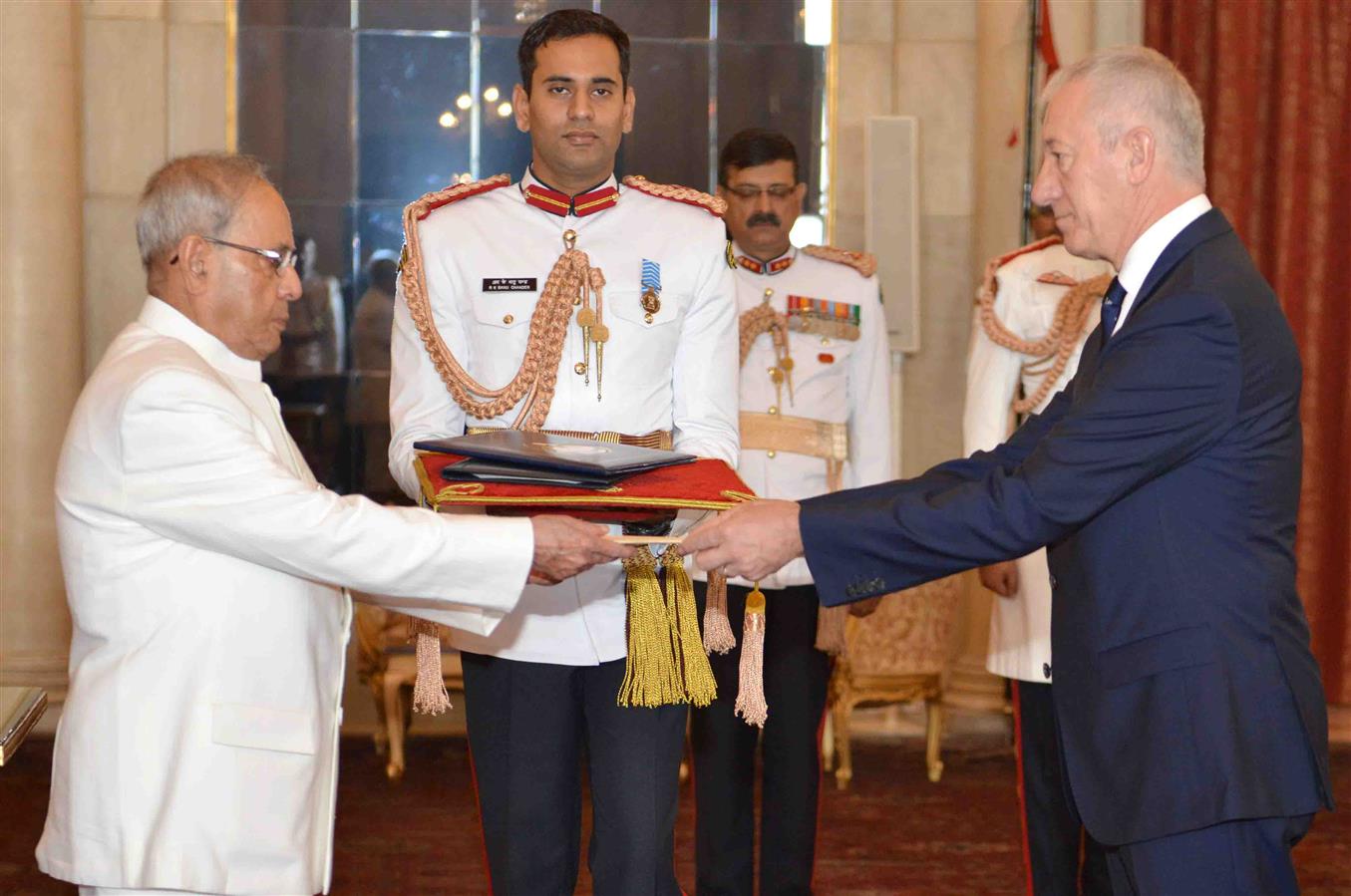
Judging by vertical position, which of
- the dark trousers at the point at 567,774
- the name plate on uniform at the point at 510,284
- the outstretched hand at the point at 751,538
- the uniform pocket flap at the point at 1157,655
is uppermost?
the name plate on uniform at the point at 510,284

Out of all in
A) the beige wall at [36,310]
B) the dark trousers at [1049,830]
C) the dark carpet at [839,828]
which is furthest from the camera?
the beige wall at [36,310]

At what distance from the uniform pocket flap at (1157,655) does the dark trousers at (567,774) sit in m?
0.78

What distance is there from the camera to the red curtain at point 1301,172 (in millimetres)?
5605

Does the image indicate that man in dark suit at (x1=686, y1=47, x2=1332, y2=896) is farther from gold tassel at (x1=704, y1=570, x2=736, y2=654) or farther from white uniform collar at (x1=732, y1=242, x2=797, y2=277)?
white uniform collar at (x1=732, y1=242, x2=797, y2=277)

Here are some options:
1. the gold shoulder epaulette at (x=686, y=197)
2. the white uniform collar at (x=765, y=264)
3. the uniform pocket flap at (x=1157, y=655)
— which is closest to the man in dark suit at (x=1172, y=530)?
the uniform pocket flap at (x=1157, y=655)

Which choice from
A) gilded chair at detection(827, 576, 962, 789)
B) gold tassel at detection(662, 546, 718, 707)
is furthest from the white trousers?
gilded chair at detection(827, 576, 962, 789)

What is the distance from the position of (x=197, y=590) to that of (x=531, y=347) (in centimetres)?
86

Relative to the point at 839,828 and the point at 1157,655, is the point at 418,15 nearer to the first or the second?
the point at 839,828

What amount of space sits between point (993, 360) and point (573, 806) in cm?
167

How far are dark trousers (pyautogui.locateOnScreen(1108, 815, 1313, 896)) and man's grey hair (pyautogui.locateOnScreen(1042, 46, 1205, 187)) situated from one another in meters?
0.91

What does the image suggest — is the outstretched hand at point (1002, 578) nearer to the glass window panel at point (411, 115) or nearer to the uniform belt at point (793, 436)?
the uniform belt at point (793, 436)

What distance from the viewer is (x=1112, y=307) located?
2375mm

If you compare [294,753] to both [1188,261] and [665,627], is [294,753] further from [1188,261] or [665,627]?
[1188,261]

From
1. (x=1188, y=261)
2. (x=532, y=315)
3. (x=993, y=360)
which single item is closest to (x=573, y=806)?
(x=532, y=315)
